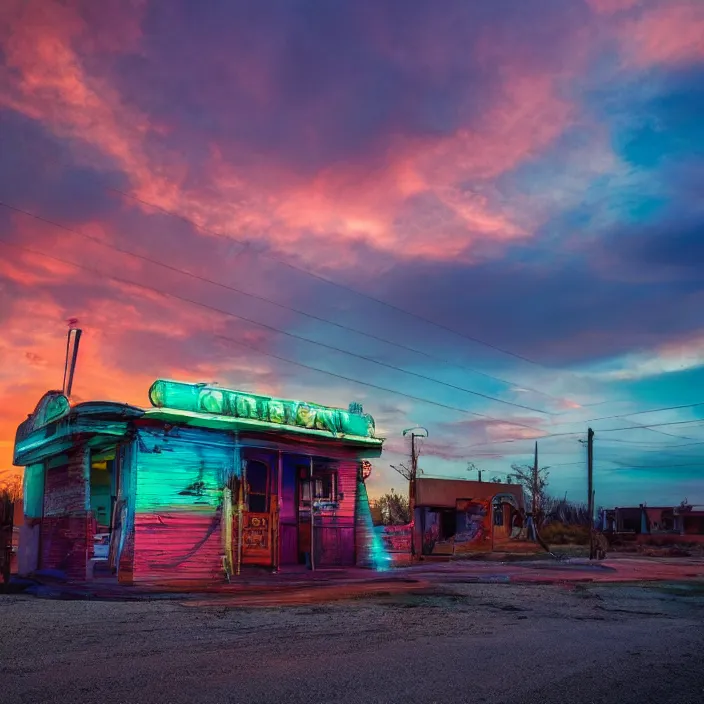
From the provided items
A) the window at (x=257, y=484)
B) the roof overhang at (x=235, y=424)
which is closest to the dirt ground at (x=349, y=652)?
the roof overhang at (x=235, y=424)

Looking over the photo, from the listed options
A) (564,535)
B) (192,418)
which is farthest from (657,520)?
(192,418)

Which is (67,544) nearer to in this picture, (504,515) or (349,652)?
(349,652)

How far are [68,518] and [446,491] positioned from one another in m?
33.7

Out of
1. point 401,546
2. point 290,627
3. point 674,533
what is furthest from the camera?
point 674,533

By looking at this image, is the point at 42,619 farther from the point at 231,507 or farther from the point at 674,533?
the point at 674,533

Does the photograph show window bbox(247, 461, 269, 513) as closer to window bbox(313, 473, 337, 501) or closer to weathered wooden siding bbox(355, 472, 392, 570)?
window bbox(313, 473, 337, 501)

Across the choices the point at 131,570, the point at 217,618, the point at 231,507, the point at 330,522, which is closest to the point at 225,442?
the point at 231,507

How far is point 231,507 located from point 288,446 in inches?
94.5

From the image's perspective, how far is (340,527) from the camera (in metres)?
21.0

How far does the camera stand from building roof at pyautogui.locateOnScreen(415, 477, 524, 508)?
46.2 m

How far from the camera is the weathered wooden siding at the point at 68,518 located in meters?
16.0

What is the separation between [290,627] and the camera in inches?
373

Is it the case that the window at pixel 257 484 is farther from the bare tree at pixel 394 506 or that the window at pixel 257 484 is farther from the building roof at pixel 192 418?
the bare tree at pixel 394 506

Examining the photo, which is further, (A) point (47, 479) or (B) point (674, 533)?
(B) point (674, 533)
